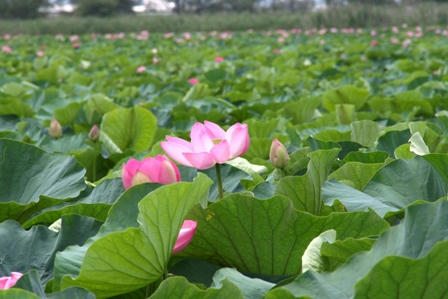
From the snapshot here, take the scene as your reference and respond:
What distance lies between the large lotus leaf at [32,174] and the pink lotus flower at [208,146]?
21 cm

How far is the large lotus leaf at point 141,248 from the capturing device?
588 mm

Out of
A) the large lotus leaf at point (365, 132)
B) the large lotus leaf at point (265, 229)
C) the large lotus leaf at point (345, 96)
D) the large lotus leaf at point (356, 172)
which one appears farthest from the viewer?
the large lotus leaf at point (345, 96)

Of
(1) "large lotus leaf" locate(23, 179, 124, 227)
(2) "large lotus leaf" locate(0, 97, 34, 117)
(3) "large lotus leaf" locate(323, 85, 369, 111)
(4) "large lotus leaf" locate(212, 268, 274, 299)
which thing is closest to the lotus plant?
(1) "large lotus leaf" locate(23, 179, 124, 227)

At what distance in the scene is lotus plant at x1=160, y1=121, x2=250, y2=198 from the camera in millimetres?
819

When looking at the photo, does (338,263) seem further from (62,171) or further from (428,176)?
(62,171)

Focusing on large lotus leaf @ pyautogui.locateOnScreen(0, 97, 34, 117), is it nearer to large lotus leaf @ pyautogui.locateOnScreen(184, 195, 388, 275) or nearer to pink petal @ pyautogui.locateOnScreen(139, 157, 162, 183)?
pink petal @ pyautogui.locateOnScreen(139, 157, 162, 183)

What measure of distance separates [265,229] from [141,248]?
0.16 meters

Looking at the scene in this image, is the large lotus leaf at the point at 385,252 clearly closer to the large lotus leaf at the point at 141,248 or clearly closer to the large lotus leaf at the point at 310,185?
the large lotus leaf at the point at 141,248

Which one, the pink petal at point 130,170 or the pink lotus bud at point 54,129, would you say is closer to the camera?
the pink petal at point 130,170

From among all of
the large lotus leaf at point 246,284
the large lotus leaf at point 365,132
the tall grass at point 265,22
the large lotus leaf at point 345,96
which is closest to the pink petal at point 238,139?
the large lotus leaf at point 246,284

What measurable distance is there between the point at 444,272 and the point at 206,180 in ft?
0.84

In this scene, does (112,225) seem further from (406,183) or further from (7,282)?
(406,183)

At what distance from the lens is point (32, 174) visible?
100 centimetres

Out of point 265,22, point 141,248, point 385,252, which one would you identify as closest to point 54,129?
point 141,248
